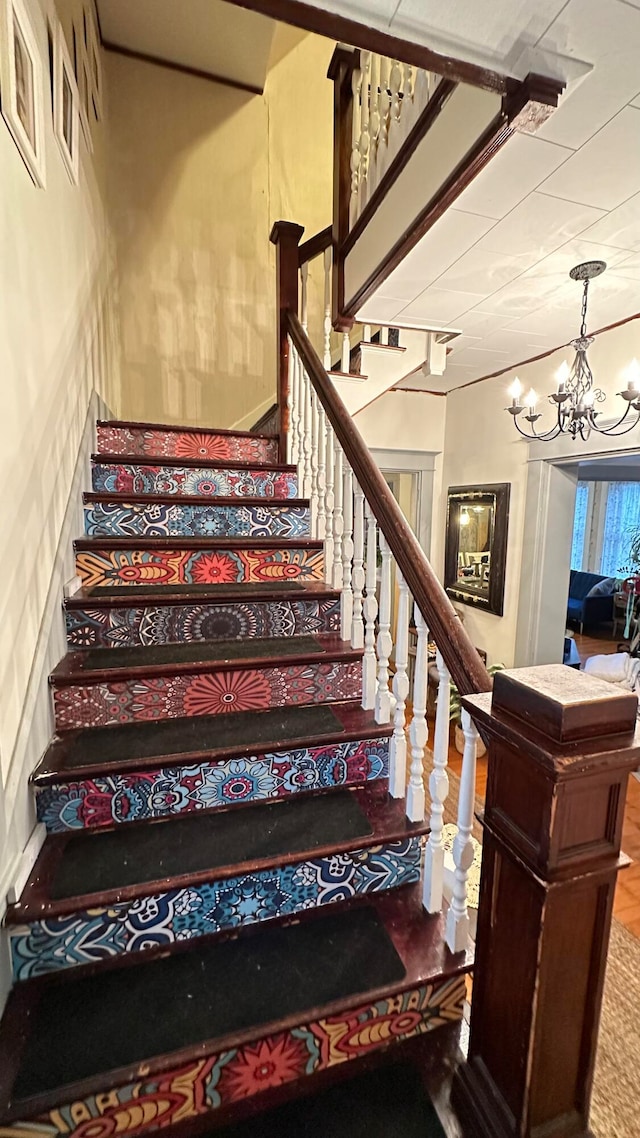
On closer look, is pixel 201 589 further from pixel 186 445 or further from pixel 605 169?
pixel 605 169

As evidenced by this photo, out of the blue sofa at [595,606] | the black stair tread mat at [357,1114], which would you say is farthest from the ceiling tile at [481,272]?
the blue sofa at [595,606]

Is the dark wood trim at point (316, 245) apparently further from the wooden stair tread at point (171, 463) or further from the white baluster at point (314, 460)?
the wooden stair tread at point (171, 463)

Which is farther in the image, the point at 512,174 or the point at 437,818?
the point at 512,174

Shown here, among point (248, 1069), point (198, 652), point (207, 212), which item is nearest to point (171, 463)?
point (198, 652)

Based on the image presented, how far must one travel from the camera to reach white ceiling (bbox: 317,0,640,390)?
1.08m

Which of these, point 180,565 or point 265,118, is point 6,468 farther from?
point 265,118

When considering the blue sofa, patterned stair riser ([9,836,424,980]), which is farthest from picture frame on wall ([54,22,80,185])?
the blue sofa

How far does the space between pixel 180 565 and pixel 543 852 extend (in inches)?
56.2

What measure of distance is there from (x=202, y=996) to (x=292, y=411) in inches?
84.4

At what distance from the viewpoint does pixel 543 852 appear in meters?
0.79

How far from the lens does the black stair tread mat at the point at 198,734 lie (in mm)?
1267

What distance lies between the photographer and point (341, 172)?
2455 mm

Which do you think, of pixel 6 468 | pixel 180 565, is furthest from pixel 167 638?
pixel 6 468

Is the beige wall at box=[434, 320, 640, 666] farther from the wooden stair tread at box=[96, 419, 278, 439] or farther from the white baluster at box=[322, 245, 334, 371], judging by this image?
the wooden stair tread at box=[96, 419, 278, 439]
